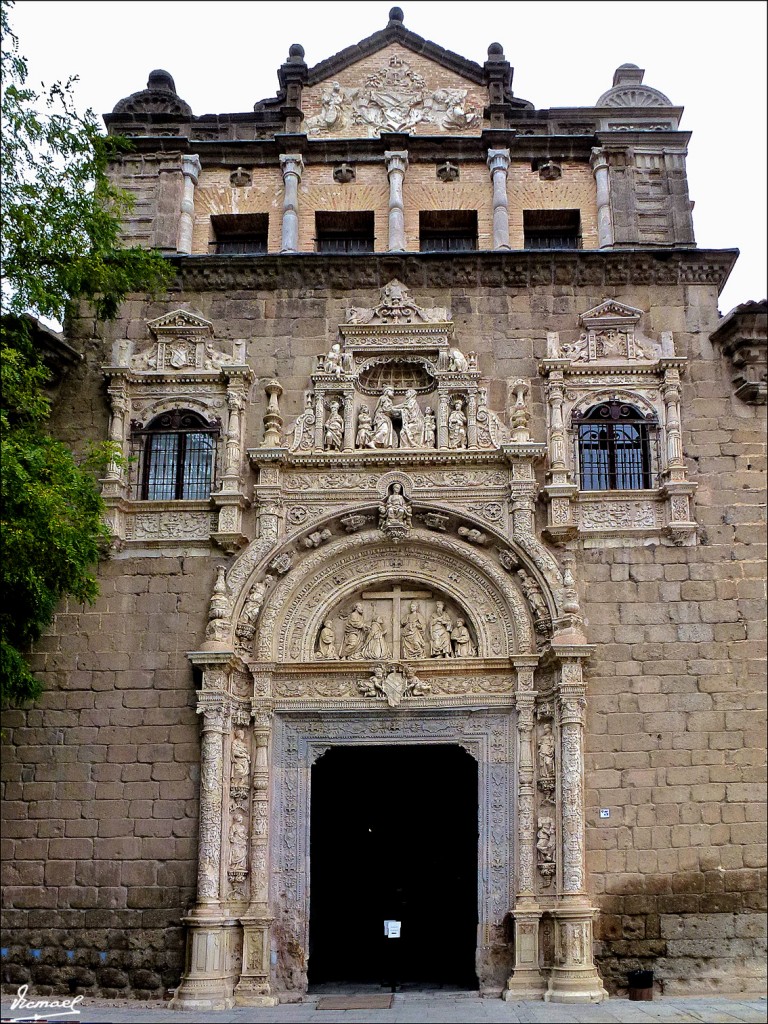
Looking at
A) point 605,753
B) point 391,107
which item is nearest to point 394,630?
point 605,753

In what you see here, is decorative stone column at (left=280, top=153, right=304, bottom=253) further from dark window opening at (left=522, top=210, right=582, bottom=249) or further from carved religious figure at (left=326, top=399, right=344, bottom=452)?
dark window opening at (left=522, top=210, right=582, bottom=249)

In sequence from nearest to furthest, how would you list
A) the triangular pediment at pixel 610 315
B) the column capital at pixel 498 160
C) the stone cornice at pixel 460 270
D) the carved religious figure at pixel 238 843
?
the carved religious figure at pixel 238 843, the triangular pediment at pixel 610 315, the stone cornice at pixel 460 270, the column capital at pixel 498 160

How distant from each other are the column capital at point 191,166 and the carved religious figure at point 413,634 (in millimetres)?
7429

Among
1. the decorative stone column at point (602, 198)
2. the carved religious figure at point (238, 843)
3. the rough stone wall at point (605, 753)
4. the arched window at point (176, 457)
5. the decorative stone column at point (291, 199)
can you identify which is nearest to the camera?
the rough stone wall at point (605, 753)

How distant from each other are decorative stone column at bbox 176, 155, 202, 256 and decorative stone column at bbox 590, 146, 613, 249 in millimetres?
6072

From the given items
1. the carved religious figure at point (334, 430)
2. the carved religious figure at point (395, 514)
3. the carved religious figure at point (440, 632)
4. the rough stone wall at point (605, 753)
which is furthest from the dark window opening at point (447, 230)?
the carved religious figure at point (440, 632)

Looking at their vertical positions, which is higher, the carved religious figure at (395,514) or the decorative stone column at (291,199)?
the decorative stone column at (291,199)

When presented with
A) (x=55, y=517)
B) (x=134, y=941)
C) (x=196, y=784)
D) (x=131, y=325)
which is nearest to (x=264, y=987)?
(x=134, y=941)

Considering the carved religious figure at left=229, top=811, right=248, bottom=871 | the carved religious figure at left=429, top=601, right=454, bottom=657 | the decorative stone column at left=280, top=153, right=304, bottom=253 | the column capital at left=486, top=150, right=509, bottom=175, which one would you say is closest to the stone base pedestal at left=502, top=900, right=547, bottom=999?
the carved religious figure at left=429, top=601, right=454, bottom=657

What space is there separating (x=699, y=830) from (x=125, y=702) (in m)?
7.37

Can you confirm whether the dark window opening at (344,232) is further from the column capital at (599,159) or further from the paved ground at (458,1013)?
the paved ground at (458,1013)

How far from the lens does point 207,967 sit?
12.9 meters

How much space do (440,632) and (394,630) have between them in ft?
2.09

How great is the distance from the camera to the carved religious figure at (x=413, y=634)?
14703mm
